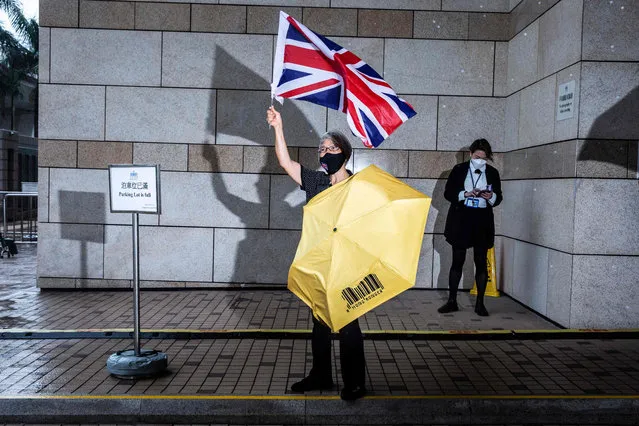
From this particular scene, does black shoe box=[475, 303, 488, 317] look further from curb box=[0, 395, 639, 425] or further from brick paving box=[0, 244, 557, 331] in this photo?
curb box=[0, 395, 639, 425]

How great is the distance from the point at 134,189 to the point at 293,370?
207 centimetres

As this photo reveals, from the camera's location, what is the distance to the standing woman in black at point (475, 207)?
7258mm

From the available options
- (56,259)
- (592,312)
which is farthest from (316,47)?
(56,259)

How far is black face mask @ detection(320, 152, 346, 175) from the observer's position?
477 centimetres

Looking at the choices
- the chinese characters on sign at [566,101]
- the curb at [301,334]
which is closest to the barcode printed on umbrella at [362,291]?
the curb at [301,334]

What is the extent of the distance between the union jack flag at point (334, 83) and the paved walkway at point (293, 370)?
218cm

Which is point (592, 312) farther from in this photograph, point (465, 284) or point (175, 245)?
point (175, 245)

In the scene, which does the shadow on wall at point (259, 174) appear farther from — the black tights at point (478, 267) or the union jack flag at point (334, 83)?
the union jack flag at point (334, 83)

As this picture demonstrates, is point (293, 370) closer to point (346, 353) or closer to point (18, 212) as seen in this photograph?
point (346, 353)

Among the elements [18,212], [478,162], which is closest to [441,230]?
[478,162]

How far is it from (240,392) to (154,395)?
2.11 feet

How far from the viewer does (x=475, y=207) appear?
23.9 feet

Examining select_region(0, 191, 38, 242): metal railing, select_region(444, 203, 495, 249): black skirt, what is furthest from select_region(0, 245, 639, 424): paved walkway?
select_region(0, 191, 38, 242): metal railing

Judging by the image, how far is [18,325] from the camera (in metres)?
6.74
